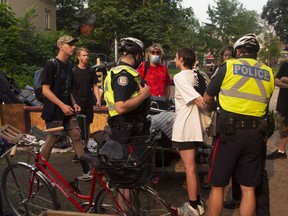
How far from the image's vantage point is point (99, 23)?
30094 millimetres

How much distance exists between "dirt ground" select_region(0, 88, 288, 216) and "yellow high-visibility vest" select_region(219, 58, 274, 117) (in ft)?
4.83

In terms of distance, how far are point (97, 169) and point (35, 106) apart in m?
4.79

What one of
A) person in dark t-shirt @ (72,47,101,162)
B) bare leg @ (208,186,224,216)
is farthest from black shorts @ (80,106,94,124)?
bare leg @ (208,186,224,216)

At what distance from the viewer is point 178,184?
5.14 m

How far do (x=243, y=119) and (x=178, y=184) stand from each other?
7.06 feet

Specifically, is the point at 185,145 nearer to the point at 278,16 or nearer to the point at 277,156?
the point at 277,156

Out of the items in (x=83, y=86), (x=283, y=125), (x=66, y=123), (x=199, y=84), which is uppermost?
(x=199, y=84)

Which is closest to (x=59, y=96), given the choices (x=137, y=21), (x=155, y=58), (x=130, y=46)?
(x=130, y=46)

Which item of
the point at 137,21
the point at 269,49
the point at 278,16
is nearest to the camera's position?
the point at 137,21

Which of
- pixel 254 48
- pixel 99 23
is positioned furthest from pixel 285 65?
pixel 99 23

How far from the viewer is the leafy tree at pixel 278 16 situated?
58.3 meters

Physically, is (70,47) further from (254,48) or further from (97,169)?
(254,48)

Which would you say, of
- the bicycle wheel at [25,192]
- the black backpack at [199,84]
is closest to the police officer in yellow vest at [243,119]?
the black backpack at [199,84]

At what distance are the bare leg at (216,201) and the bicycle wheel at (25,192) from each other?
149 centimetres
